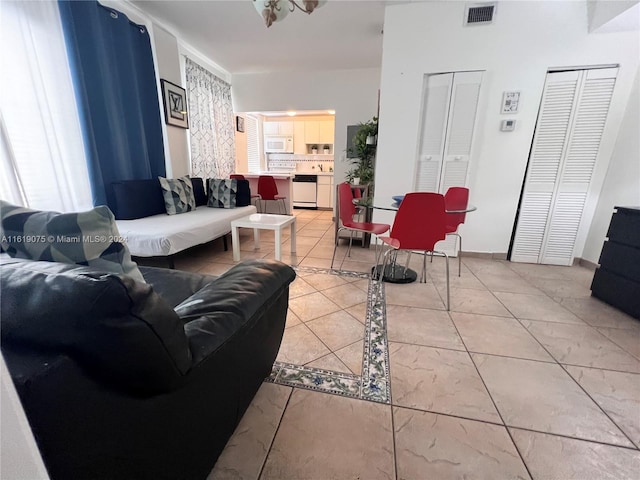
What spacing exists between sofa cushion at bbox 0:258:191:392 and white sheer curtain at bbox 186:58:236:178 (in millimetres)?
3929

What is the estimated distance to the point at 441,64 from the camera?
2.71 metres

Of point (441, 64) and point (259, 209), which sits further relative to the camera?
point (259, 209)

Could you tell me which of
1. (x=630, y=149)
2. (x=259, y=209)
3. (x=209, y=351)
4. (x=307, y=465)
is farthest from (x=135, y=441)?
(x=259, y=209)

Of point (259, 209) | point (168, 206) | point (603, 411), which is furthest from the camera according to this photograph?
point (259, 209)

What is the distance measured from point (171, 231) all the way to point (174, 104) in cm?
219

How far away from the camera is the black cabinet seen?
1830 mm

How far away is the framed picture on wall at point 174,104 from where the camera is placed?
132 inches

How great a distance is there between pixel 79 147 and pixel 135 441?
2772 mm

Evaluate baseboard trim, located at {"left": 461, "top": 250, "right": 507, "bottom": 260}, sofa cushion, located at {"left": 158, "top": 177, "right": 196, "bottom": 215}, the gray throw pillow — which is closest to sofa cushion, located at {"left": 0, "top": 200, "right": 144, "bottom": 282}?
sofa cushion, located at {"left": 158, "top": 177, "right": 196, "bottom": 215}

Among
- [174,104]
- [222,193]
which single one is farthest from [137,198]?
[174,104]

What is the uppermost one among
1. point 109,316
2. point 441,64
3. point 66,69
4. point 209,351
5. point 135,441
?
point 441,64

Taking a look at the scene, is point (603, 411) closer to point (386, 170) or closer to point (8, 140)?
point (386, 170)

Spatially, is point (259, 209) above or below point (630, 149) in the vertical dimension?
below

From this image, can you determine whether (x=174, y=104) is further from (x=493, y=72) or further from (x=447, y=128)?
(x=493, y=72)
